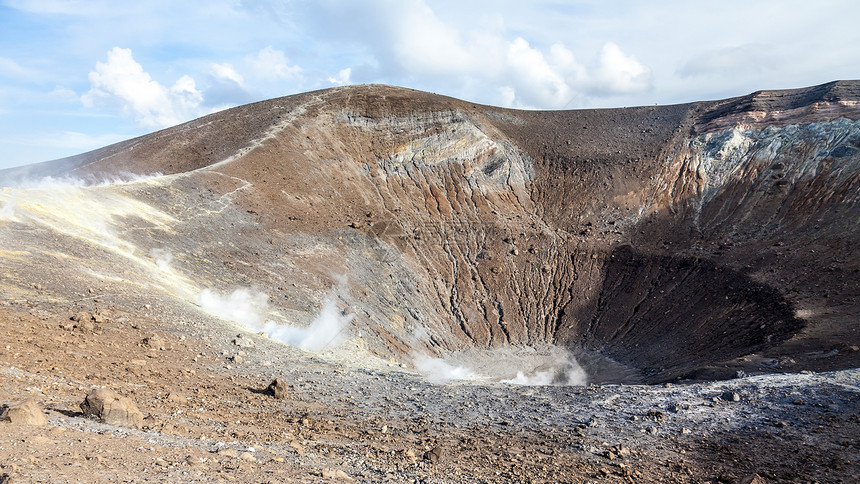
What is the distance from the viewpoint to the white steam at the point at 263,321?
2002 centimetres

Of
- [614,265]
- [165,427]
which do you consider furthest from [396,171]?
[165,427]

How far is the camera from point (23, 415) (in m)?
7.75

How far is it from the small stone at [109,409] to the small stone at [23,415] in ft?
2.71

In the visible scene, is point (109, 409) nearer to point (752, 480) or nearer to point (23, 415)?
point (23, 415)

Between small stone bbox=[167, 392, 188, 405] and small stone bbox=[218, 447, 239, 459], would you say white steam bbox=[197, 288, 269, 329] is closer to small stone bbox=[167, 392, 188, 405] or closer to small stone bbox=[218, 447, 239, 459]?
small stone bbox=[167, 392, 188, 405]

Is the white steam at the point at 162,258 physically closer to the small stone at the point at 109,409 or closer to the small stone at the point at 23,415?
the small stone at the point at 109,409

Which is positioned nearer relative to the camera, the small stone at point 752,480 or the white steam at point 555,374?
the small stone at point 752,480

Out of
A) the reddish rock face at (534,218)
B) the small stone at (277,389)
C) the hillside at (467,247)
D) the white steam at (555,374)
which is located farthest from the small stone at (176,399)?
the white steam at (555,374)

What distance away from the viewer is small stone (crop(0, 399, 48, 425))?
767cm

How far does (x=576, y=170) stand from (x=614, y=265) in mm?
9105

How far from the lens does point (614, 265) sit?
32844mm

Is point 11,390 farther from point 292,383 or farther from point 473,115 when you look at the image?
point 473,115

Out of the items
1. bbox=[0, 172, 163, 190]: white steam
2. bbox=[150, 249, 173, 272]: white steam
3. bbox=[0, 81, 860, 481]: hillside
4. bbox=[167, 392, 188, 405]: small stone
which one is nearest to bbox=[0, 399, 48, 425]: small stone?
bbox=[0, 81, 860, 481]: hillside

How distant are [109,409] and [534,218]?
1212 inches
